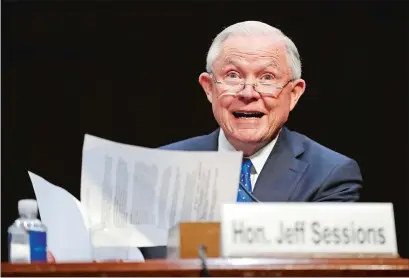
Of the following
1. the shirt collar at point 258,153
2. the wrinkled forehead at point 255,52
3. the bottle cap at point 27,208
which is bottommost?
the bottle cap at point 27,208

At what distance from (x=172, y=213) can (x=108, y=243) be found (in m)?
0.16

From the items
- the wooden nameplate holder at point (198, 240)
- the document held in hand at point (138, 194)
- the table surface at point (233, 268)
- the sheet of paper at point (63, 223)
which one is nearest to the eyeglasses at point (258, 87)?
the document held in hand at point (138, 194)

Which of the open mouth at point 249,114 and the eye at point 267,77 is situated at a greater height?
the eye at point 267,77

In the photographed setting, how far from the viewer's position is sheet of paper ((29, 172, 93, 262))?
2.04 m

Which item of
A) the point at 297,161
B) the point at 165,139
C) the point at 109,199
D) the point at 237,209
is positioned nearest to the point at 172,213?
the point at 109,199

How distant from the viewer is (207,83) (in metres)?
2.76

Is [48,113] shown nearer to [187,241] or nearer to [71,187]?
[71,187]

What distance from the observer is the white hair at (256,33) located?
8.66 feet

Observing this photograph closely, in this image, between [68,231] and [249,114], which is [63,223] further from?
[249,114]

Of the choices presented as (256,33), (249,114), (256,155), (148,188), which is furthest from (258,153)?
(148,188)

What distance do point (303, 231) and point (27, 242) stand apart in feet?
1.89

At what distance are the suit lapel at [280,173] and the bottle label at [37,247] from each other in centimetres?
81

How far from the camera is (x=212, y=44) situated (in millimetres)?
2719

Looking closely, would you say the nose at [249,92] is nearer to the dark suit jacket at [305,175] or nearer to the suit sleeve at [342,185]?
the dark suit jacket at [305,175]
